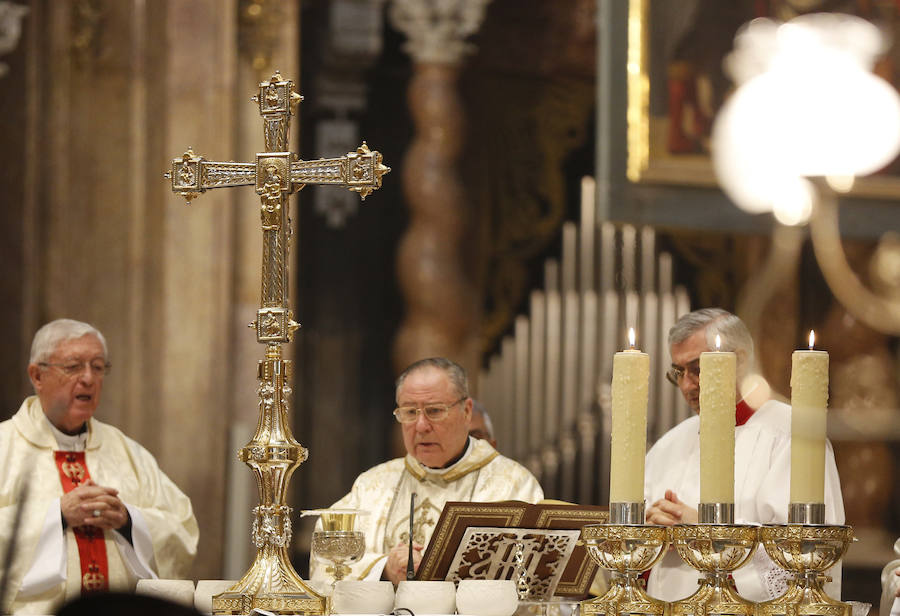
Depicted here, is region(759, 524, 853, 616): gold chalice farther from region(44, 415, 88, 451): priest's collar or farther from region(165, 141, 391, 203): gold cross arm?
region(44, 415, 88, 451): priest's collar

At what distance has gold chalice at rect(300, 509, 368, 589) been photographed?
353 centimetres

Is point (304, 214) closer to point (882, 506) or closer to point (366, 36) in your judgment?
point (366, 36)

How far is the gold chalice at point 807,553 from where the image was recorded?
108 inches

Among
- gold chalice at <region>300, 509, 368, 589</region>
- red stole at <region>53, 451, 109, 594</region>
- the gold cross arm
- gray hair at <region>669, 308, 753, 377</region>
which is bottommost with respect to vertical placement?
red stole at <region>53, 451, 109, 594</region>

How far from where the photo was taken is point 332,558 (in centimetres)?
355

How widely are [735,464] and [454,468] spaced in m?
0.88

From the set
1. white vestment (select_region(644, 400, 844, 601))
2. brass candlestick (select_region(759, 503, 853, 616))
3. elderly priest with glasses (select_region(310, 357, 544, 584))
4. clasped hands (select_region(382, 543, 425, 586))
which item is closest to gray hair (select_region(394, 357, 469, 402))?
elderly priest with glasses (select_region(310, 357, 544, 584))

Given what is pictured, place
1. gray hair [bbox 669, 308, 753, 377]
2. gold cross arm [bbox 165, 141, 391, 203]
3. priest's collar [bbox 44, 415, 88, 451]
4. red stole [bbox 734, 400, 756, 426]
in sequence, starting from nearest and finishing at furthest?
1. gold cross arm [bbox 165, 141, 391, 203]
2. gray hair [bbox 669, 308, 753, 377]
3. red stole [bbox 734, 400, 756, 426]
4. priest's collar [bbox 44, 415, 88, 451]

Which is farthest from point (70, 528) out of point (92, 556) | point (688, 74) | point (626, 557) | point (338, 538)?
point (688, 74)

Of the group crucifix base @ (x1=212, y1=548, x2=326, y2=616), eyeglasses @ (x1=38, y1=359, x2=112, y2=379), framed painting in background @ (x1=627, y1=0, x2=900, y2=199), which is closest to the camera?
crucifix base @ (x1=212, y1=548, x2=326, y2=616)

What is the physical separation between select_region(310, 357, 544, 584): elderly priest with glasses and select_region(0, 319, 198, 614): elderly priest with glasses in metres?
0.59

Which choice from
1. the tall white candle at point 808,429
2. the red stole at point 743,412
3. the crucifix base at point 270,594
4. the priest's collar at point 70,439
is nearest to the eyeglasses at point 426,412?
the red stole at point 743,412

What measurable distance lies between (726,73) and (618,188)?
38.2 inches

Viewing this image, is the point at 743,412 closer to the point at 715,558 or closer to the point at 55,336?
the point at 715,558
